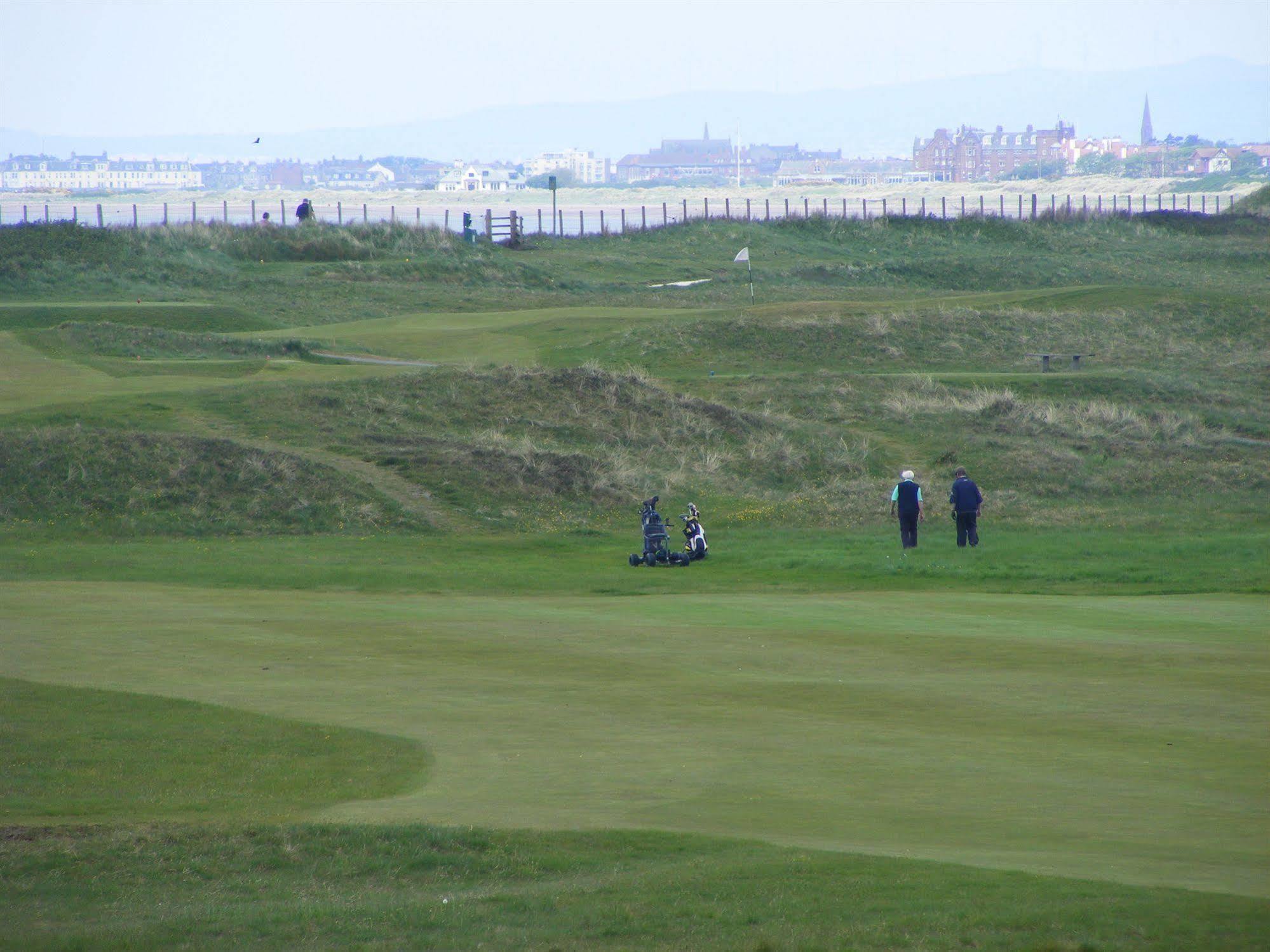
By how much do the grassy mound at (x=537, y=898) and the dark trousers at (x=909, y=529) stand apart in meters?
16.0

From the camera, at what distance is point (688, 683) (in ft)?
49.6

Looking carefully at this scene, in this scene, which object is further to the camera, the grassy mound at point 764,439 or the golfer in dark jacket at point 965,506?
the grassy mound at point 764,439

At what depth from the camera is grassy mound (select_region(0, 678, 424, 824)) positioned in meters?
10.9

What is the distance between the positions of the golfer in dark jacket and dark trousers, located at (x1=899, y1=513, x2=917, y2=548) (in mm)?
841

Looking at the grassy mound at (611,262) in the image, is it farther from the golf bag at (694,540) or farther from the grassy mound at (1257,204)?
the golf bag at (694,540)

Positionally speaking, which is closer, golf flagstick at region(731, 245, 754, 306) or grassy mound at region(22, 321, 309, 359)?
grassy mound at region(22, 321, 309, 359)

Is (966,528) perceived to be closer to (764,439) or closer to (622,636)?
(622,636)

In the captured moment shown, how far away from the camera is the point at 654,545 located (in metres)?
24.7

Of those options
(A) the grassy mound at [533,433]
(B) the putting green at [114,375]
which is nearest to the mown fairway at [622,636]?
(A) the grassy mound at [533,433]

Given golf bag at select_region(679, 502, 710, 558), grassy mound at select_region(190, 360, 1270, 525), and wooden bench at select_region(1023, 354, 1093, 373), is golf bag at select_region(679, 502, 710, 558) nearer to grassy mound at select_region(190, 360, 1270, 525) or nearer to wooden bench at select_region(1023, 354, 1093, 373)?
grassy mound at select_region(190, 360, 1270, 525)

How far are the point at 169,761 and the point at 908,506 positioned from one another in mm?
16059

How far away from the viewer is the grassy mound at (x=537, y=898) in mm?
8094

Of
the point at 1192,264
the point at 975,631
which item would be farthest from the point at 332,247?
the point at 975,631

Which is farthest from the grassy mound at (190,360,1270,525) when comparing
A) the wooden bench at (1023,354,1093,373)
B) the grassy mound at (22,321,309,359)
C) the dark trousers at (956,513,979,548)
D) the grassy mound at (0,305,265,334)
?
the grassy mound at (0,305,265,334)
